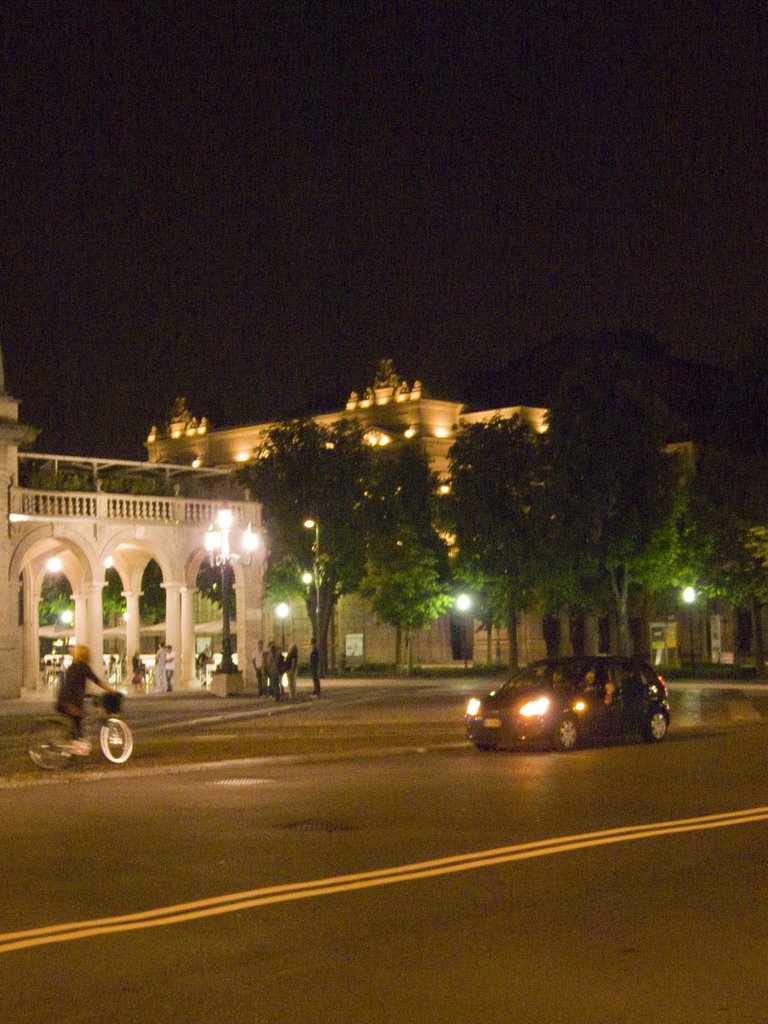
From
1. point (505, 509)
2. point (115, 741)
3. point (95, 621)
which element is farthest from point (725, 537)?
point (115, 741)

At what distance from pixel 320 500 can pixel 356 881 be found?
196 feet

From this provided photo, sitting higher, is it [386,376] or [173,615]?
[386,376]

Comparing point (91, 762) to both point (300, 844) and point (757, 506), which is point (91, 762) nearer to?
point (300, 844)

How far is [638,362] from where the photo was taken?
337 ft

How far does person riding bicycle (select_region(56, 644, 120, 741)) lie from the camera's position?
21688 millimetres

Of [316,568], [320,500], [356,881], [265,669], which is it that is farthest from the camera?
[320,500]

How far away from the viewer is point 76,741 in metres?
21.9

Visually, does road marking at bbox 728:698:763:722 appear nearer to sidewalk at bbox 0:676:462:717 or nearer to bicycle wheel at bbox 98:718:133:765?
sidewalk at bbox 0:676:462:717

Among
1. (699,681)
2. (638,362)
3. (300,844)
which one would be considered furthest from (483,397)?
(300,844)

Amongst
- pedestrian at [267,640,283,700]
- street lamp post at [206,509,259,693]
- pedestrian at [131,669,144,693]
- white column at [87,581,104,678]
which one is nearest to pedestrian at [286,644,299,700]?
pedestrian at [267,640,283,700]

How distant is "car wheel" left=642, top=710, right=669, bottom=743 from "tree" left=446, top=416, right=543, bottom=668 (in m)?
34.5

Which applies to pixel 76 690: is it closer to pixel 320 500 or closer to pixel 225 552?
pixel 225 552

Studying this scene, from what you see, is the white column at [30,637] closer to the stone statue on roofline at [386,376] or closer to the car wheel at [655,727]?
the car wheel at [655,727]

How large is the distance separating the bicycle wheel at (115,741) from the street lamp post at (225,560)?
18.8 m
